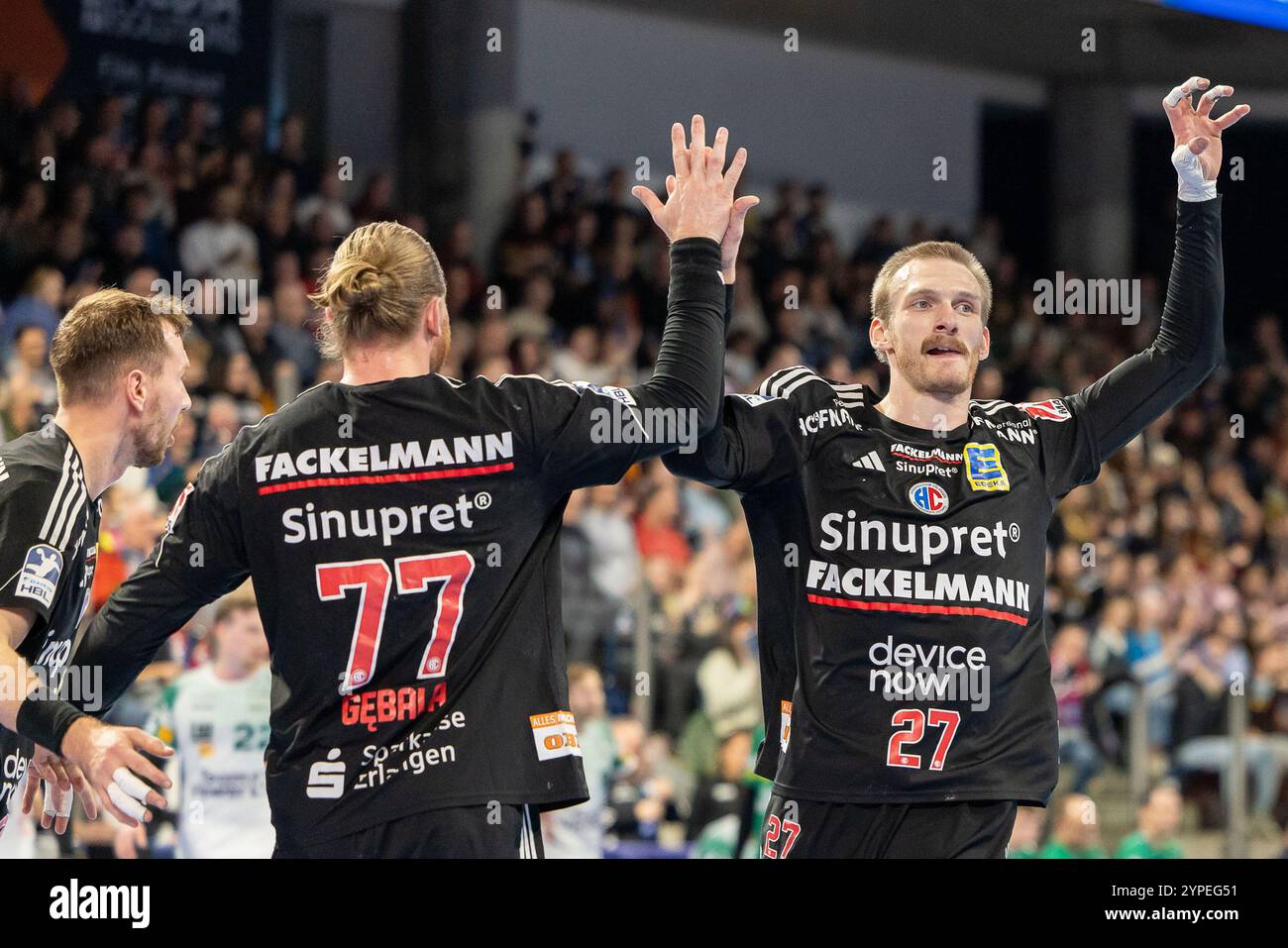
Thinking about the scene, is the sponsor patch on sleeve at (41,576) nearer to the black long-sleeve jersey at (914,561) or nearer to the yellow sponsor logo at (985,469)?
the black long-sleeve jersey at (914,561)

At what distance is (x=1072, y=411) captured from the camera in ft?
17.4

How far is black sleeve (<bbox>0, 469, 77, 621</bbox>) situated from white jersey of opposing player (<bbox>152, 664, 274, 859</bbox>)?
368 cm

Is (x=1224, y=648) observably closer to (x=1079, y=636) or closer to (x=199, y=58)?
(x=1079, y=636)

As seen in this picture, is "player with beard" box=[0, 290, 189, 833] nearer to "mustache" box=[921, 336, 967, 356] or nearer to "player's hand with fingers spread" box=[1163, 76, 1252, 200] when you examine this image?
"mustache" box=[921, 336, 967, 356]

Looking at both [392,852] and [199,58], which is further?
[199,58]

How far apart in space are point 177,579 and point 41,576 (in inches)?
17.2

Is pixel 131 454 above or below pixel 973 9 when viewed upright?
below

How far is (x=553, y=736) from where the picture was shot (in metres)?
4.11

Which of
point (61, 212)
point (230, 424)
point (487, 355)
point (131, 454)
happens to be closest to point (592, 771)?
point (230, 424)

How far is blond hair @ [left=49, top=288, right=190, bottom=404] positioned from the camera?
15.8 ft

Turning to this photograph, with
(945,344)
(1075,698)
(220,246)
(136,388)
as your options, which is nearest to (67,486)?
(136,388)

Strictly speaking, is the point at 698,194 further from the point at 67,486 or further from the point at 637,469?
the point at 637,469
